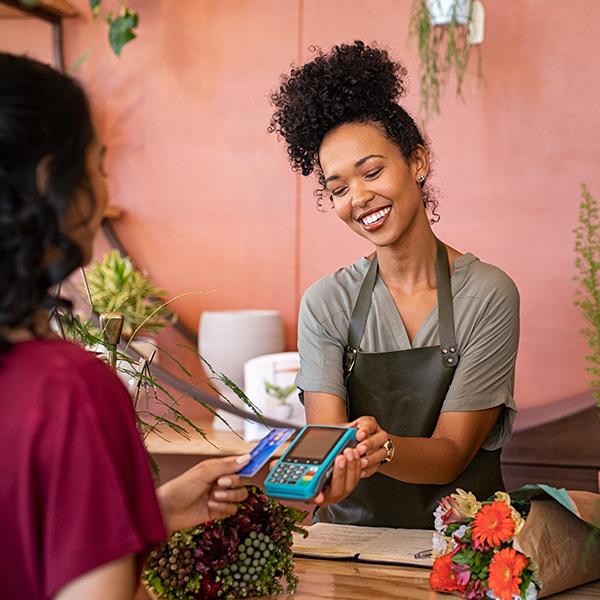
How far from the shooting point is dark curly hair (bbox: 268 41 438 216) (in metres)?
2.06

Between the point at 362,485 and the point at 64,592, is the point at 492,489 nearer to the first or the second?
the point at 362,485

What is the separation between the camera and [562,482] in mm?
3072

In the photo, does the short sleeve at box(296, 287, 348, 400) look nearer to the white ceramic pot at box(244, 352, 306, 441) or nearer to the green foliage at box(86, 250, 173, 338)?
the white ceramic pot at box(244, 352, 306, 441)

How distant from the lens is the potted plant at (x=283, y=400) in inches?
125

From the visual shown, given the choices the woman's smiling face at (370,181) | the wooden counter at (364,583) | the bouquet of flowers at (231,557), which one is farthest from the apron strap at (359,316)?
the bouquet of flowers at (231,557)

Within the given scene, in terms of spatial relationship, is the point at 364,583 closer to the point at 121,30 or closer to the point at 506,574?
the point at 506,574

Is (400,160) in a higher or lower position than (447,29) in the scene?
lower

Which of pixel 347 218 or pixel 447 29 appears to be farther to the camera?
pixel 447 29

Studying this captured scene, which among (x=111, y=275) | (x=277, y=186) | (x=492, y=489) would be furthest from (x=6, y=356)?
(x=277, y=186)

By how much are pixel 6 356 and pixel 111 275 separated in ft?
8.32

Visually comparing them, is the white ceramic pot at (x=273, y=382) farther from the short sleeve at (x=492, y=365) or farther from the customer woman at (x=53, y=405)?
the customer woman at (x=53, y=405)

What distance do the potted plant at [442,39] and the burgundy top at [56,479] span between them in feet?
8.31

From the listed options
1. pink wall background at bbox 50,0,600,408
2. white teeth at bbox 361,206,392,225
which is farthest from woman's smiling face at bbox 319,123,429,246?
pink wall background at bbox 50,0,600,408

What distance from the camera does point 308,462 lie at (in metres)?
1.31
